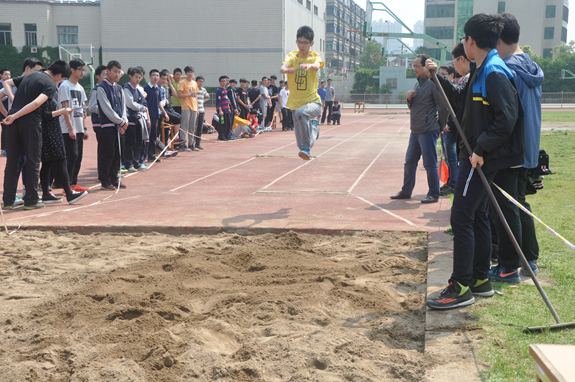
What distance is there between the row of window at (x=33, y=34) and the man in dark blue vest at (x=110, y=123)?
1873 inches

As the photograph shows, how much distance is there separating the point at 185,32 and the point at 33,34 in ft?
49.4

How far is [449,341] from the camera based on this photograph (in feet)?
10.5

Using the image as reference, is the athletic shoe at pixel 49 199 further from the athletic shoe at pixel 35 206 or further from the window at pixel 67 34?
the window at pixel 67 34

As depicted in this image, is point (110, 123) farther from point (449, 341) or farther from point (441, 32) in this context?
point (441, 32)

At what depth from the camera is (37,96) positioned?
24.5ft

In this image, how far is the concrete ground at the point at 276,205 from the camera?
482 cm

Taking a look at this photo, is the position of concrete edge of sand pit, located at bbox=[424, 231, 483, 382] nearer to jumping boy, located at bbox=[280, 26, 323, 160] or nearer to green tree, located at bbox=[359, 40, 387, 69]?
jumping boy, located at bbox=[280, 26, 323, 160]

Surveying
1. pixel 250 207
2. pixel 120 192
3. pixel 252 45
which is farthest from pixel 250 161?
pixel 252 45

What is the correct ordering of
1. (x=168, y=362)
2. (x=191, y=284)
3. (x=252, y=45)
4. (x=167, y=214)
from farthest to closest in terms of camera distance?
(x=252, y=45) → (x=167, y=214) → (x=191, y=284) → (x=168, y=362)

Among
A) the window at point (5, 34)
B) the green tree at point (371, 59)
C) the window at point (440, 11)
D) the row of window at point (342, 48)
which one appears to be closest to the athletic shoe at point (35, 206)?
the window at point (5, 34)

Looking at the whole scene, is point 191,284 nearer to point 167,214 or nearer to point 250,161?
point 167,214

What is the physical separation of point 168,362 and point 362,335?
1222 mm

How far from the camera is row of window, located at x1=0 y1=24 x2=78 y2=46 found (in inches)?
1997

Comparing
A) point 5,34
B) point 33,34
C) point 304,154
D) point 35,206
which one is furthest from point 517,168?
point 5,34
